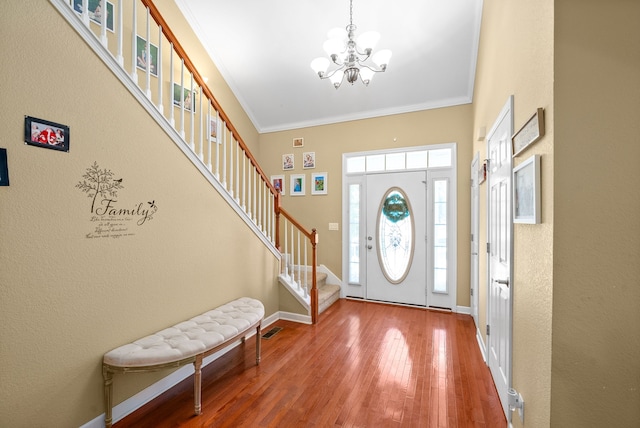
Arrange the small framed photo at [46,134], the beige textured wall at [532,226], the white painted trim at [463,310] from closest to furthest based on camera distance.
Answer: the beige textured wall at [532,226], the small framed photo at [46,134], the white painted trim at [463,310]

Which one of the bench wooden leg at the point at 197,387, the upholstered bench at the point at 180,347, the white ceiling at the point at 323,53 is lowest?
the bench wooden leg at the point at 197,387

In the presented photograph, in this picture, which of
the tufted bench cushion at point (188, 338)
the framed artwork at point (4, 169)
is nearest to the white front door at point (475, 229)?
the tufted bench cushion at point (188, 338)

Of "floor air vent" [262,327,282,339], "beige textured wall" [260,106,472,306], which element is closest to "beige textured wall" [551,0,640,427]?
"floor air vent" [262,327,282,339]

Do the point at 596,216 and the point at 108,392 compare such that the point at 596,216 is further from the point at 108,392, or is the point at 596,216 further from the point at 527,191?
the point at 108,392

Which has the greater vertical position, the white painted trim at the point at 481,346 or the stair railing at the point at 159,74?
the stair railing at the point at 159,74

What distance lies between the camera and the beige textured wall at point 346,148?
4.03 m

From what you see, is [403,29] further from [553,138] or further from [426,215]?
[553,138]

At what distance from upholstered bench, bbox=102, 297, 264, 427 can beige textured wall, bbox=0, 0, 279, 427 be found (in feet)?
0.31

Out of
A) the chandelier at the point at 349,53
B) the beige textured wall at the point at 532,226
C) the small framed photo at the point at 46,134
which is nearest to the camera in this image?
the beige textured wall at the point at 532,226

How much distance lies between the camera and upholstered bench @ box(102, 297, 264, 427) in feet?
6.04

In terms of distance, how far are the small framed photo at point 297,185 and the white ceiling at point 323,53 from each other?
918mm

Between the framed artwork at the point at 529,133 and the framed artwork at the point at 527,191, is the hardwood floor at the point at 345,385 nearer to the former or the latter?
the framed artwork at the point at 527,191

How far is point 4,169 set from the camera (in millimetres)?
1466

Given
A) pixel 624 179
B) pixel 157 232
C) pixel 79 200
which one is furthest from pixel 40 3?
pixel 624 179
